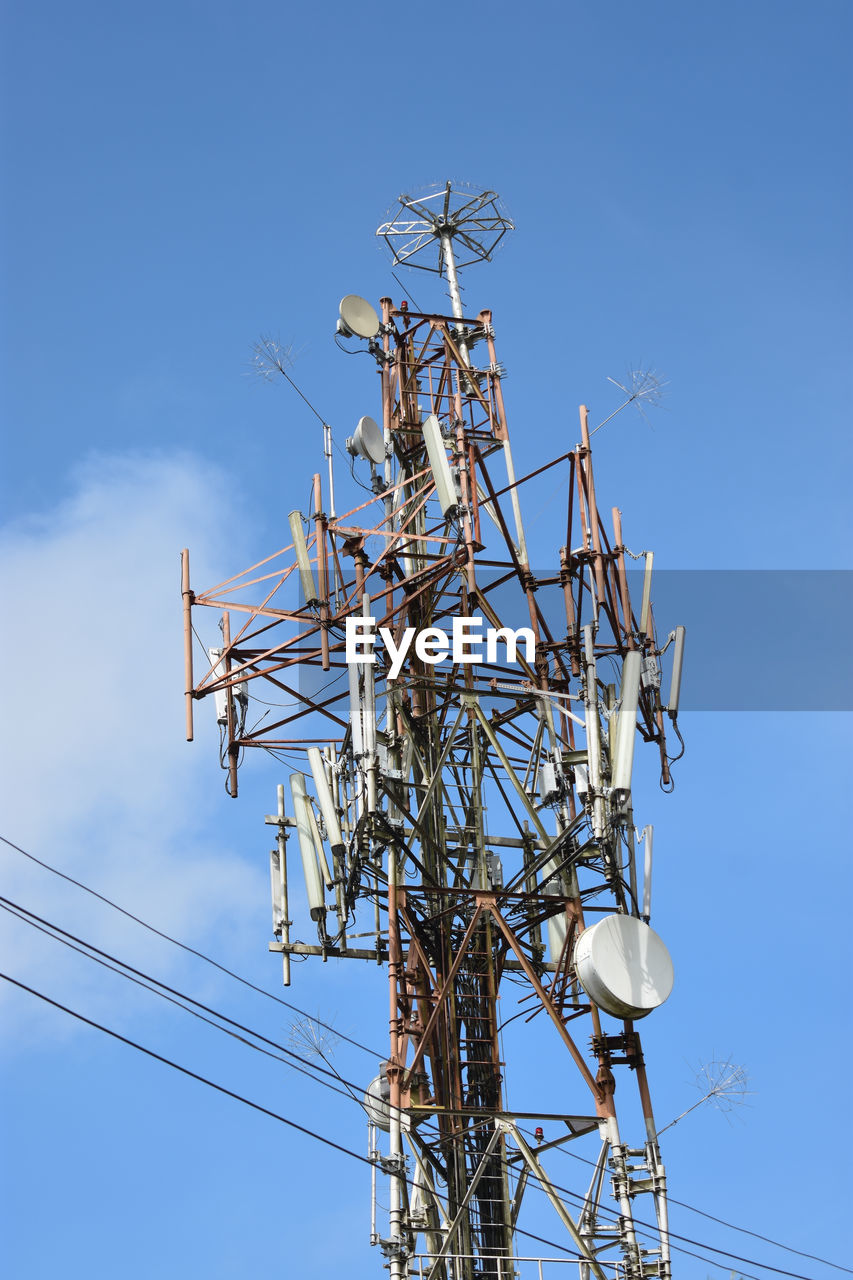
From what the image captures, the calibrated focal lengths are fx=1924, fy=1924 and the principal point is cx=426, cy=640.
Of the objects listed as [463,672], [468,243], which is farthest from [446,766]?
[468,243]

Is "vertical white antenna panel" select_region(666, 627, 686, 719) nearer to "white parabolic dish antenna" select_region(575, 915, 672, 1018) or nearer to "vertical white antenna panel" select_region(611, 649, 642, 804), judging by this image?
"vertical white antenna panel" select_region(611, 649, 642, 804)

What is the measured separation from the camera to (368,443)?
40062mm

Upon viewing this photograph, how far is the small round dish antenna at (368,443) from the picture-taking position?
3997 centimetres

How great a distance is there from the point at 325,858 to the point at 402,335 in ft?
40.0

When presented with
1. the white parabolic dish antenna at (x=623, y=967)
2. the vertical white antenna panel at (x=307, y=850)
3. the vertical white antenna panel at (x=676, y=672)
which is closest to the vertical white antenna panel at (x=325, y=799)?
the vertical white antenna panel at (x=307, y=850)

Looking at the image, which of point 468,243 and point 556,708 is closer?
point 556,708

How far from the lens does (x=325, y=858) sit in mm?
35875

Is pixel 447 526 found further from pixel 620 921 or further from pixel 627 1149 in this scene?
pixel 627 1149

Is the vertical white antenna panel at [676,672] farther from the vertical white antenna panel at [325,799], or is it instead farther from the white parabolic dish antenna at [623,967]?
the vertical white antenna panel at [325,799]

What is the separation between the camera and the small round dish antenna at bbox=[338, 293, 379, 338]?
135ft

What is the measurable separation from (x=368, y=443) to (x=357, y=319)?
3.02 m

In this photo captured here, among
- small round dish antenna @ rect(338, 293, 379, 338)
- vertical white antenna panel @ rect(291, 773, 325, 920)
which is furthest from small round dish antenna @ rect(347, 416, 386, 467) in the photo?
vertical white antenna panel @ rect(291, 773, 325, 920)

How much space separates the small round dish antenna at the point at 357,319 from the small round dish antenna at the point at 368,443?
2205 millimetres

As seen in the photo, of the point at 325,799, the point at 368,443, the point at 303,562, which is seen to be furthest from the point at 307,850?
the point at 368,443
